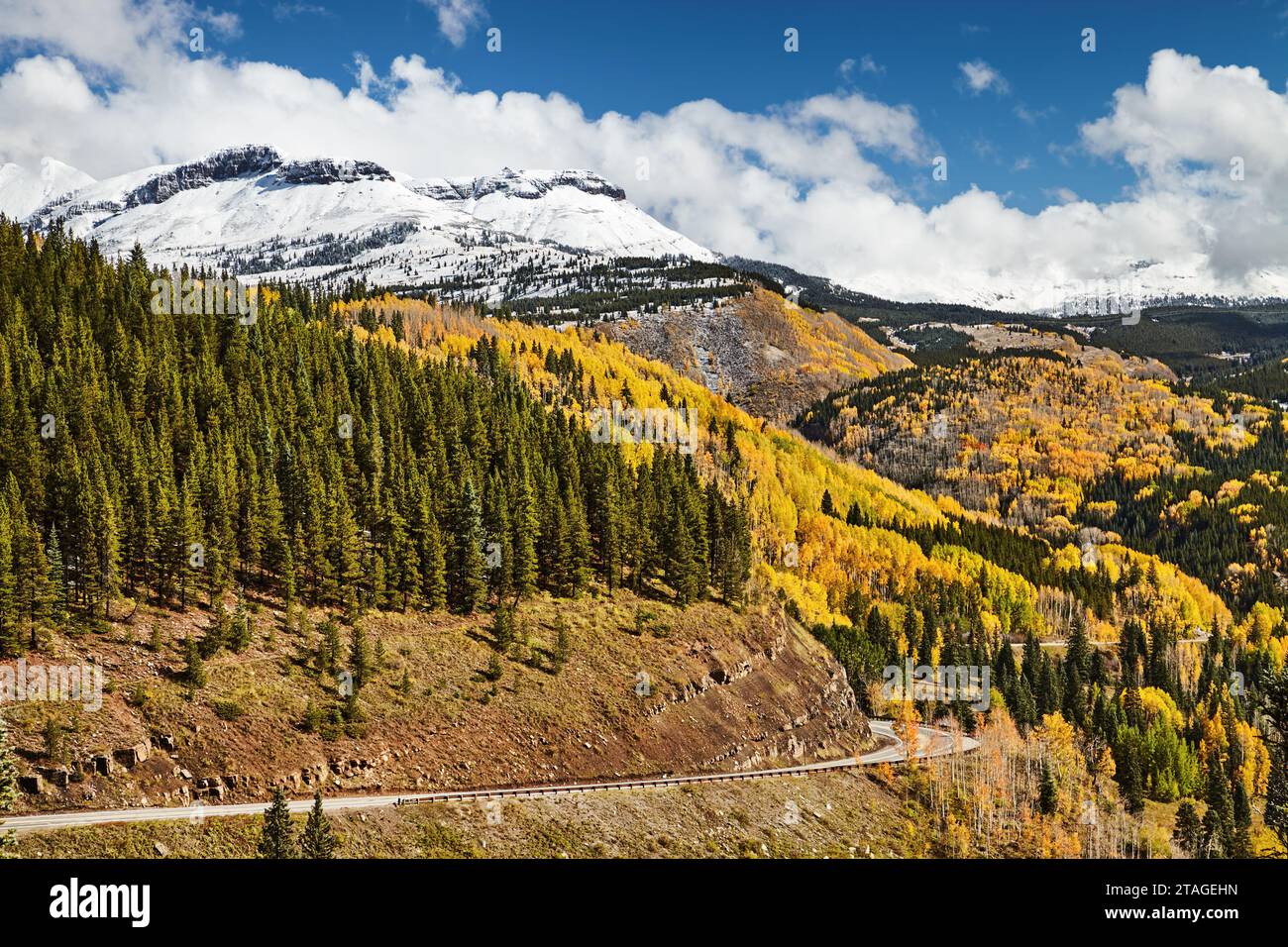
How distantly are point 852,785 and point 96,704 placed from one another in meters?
71.0

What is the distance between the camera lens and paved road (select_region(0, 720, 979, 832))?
161 feet

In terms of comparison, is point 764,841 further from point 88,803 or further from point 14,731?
point 14,731

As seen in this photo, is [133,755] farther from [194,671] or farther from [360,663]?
[360,663]

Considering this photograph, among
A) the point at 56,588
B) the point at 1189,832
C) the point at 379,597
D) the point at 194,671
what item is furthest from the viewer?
the point at 1189,832

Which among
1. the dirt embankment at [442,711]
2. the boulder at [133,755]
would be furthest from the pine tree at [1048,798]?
the boulder at [133,755]

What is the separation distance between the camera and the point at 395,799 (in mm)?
63094

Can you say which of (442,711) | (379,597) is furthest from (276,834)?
(379,597)

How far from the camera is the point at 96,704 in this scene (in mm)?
59656

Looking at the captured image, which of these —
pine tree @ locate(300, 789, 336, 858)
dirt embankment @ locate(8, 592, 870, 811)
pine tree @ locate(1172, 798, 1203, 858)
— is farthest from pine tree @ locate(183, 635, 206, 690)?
pine tree @ locate(1172, 798, 1203, 858)

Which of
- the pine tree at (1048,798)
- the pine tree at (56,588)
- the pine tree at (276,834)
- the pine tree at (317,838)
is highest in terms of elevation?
the pine tree at (56,588)

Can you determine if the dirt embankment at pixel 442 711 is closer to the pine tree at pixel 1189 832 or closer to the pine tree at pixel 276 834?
the pine tree at pixel 276 834

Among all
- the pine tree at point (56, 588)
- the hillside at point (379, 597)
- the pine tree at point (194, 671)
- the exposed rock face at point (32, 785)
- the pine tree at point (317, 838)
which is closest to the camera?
the pine tree at point (317, 838)

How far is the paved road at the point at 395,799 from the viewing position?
49062 millimetres
